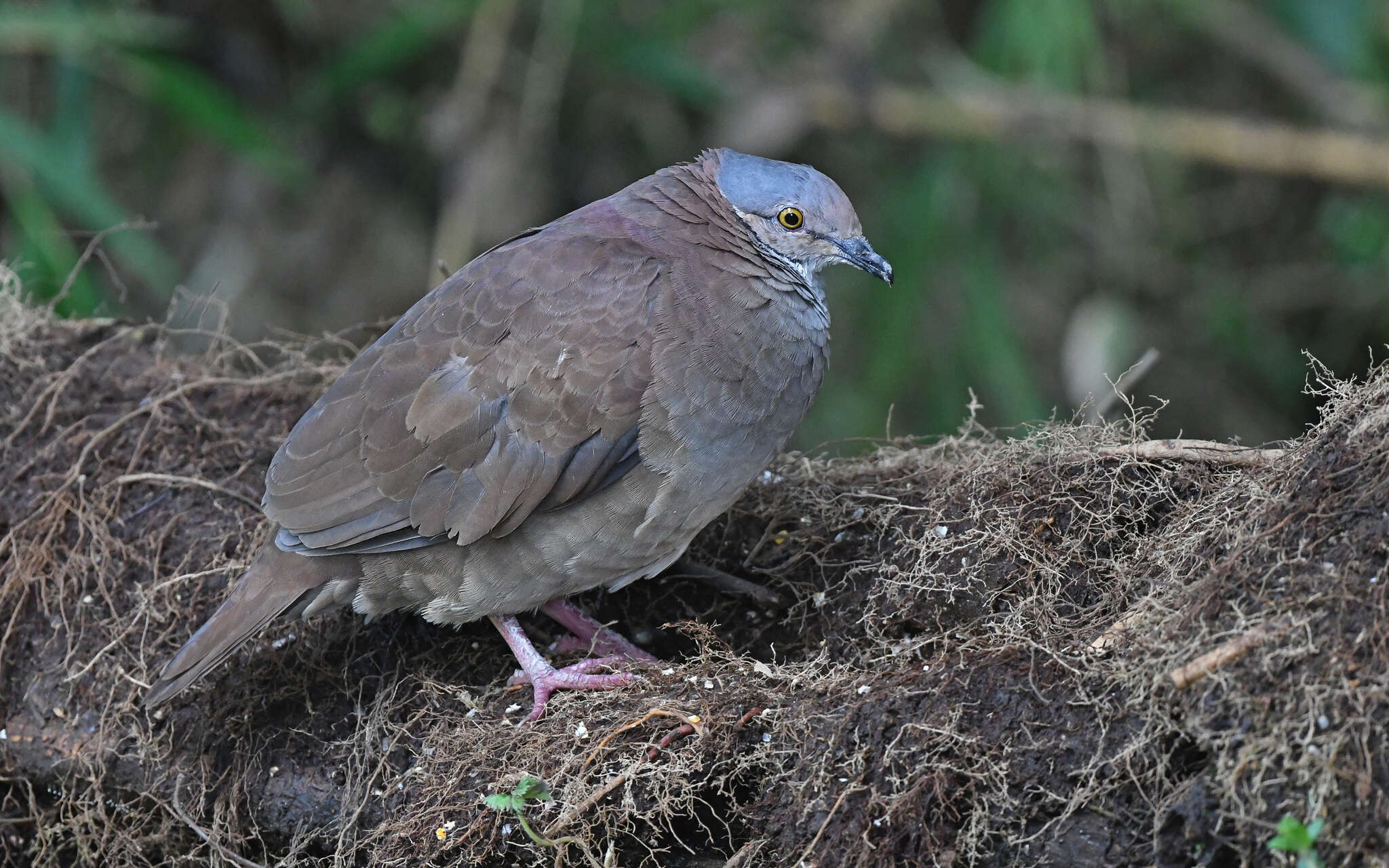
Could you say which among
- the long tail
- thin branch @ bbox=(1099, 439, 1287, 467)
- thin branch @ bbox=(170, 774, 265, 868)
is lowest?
thin branch @ bbox=(170, 774, 265, 868)

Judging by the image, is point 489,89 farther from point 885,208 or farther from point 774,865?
point 774,865

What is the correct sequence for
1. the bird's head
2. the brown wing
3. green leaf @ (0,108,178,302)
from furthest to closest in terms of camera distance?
green leaf @ (0,108,178,302) → the bird's head → the brown wing

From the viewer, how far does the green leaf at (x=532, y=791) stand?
104 inches

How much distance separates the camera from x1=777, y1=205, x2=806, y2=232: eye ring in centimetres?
355

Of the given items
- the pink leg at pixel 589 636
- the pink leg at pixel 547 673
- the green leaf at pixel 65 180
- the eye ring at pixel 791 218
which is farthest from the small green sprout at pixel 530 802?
the green leaf at pixel 65 180

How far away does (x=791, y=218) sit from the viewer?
355cm

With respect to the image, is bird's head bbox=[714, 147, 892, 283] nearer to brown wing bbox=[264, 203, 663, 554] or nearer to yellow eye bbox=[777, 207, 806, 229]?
yellow eye bbox=[777, 207, 806, 229]

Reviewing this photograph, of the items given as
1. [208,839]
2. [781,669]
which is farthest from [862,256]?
[208,839]

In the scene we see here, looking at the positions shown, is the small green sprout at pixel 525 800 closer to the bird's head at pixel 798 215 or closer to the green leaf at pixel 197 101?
the bird's head at pixel 798 215

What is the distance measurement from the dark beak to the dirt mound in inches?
21.0

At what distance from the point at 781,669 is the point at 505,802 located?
68cm

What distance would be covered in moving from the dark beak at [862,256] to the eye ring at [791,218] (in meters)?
0.12

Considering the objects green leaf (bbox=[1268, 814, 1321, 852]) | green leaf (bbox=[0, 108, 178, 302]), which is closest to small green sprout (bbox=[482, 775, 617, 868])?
green leaf (bbox=[1268, 814, 1321, 852])

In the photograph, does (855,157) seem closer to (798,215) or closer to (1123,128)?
(1123,128)
